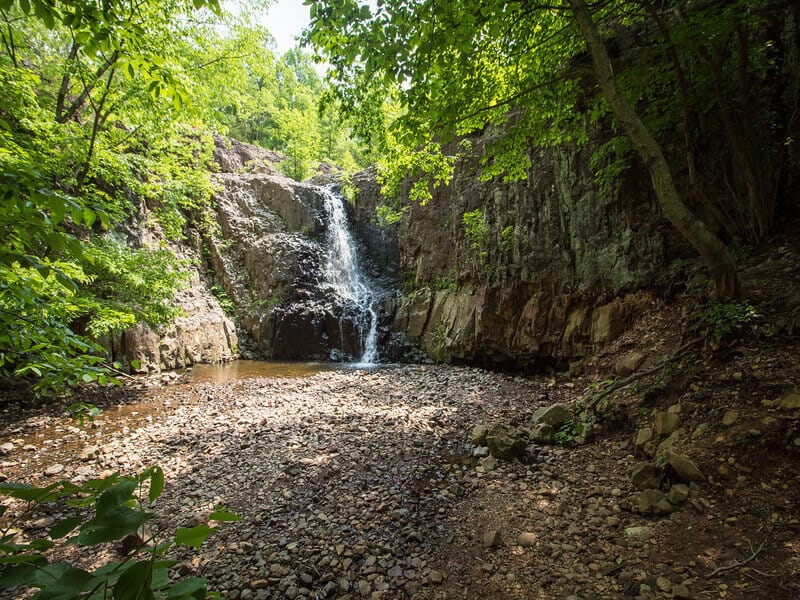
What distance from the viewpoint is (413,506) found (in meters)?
3.72

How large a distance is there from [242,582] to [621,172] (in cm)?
840

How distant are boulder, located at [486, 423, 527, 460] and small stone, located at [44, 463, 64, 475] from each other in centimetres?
594

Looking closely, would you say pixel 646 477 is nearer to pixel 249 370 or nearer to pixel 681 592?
pixel 681 592

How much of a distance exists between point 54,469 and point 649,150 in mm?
8689

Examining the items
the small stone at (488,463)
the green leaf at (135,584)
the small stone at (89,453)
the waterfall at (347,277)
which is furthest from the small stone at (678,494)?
the waterfall at (347,277)

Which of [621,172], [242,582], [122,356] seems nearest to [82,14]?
[242,582]

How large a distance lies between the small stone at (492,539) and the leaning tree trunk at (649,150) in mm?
3897

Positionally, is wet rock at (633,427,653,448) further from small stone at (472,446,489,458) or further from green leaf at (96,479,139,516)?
green leaf at (96,479,139,516)

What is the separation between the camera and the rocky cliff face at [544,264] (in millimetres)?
7004

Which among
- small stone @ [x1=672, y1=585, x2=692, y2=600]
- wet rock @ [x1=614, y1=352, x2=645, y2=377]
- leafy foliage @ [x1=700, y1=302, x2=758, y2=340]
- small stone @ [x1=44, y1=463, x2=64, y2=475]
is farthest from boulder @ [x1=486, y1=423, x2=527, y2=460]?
small stone @ [x1=44, y1=463, x2=64, y2=475]

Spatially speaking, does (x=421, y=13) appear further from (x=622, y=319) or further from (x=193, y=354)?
(x=193, y=354)

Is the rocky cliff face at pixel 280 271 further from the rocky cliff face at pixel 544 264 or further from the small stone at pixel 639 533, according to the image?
the small stone at pixel 639 533

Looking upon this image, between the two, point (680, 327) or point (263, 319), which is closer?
point (680, 327)

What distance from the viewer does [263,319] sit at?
46.1 ft
